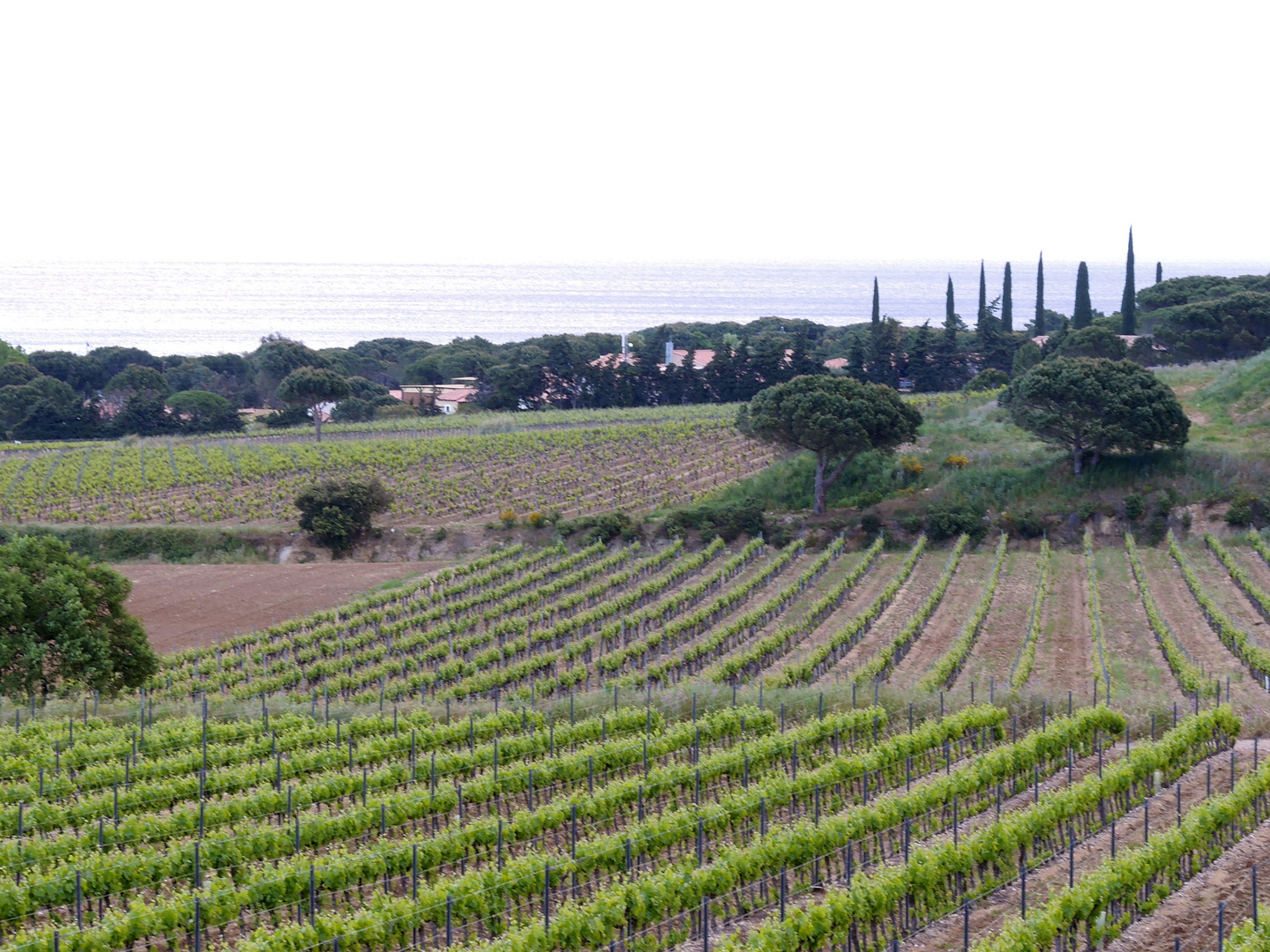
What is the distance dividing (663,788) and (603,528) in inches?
1108

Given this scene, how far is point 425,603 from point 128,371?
60.5 meters

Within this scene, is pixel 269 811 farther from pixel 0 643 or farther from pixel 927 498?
pixel 927 498

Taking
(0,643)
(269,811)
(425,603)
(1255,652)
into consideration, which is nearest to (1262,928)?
(269,811)

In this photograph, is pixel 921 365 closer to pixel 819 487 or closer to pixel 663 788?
pixel 819 487

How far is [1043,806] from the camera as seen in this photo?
52.8 ft

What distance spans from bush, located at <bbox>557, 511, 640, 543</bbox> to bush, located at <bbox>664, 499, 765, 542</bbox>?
1.40m

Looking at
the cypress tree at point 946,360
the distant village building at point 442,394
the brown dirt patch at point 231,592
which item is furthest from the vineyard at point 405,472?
the cypress tree at point 946,360

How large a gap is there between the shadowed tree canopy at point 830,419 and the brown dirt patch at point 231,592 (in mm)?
14161

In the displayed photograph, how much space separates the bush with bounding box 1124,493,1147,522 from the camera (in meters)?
43.3

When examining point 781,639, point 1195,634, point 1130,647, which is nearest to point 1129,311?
point 1195,634

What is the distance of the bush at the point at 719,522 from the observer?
4575 cm

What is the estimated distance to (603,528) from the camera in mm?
46031

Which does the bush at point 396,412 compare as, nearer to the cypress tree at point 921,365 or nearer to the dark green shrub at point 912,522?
the cypress tree at point 921,365

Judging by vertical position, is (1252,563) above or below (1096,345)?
below
